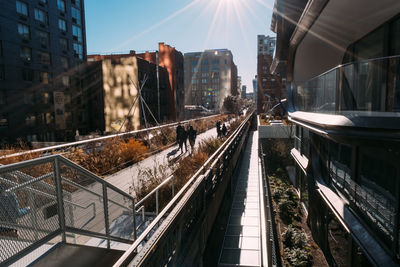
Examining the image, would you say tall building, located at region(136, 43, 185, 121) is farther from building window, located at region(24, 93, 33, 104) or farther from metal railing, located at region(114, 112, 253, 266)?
metal railing, located at region(114, 112, 253, 266)

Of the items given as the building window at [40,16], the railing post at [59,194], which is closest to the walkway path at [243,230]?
the railing post at [59,194]

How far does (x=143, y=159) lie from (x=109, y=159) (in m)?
2.48

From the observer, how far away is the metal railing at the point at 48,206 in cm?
270

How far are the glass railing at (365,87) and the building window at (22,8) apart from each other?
39.1 m

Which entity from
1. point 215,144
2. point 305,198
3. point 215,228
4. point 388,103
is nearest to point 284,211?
point 305,198

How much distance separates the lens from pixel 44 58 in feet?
123

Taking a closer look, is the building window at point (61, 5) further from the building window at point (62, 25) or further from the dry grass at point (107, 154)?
the dry grass at point (107, 154)

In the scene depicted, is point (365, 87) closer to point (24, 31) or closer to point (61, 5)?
point (24, 31)

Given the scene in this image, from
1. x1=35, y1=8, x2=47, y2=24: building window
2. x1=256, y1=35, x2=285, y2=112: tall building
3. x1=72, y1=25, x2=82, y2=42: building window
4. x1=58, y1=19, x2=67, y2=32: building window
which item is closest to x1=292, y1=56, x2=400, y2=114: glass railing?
x1=35, y1=8, x2=47, y2=24: building window

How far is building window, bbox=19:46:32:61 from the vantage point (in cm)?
3344

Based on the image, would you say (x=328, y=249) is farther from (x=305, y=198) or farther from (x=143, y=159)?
(x=143, y=159)

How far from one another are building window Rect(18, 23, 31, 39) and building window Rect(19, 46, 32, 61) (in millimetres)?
1475

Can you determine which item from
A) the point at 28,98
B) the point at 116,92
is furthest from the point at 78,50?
the point at 28,98

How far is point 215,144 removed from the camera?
16391 millimetres
